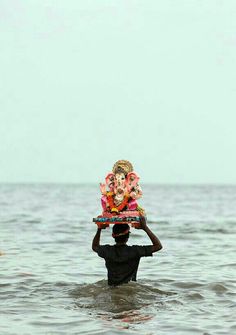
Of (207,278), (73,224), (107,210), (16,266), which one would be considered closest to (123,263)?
(107,210)

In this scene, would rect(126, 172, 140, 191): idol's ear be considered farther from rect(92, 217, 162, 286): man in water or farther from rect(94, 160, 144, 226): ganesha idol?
rect(92, 217, 162, 286): man in water

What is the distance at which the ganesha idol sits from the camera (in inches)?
422

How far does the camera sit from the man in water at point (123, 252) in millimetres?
10719

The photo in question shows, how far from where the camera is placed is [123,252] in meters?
10.8

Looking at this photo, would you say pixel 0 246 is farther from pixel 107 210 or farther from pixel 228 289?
pixel 107 210

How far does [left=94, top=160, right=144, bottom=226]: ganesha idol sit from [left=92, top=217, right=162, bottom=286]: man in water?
19cm

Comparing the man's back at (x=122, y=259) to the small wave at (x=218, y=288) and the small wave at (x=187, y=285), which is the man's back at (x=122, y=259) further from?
the small wave at (x=187, y=285)

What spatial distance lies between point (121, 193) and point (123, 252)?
0.77 m

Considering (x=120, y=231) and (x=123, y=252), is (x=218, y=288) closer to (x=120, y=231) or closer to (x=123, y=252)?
(x=123, y=252)

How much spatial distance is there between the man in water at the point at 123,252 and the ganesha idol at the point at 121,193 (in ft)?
0.62

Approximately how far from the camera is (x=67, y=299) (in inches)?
472

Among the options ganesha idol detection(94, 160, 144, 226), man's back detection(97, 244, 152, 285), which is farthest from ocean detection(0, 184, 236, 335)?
ganesha idol detection(94, 160, 144, 226)

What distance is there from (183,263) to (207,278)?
2.60 meters

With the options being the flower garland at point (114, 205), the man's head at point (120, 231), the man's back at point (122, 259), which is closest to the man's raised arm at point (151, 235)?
the man's back at point (122, 259)
